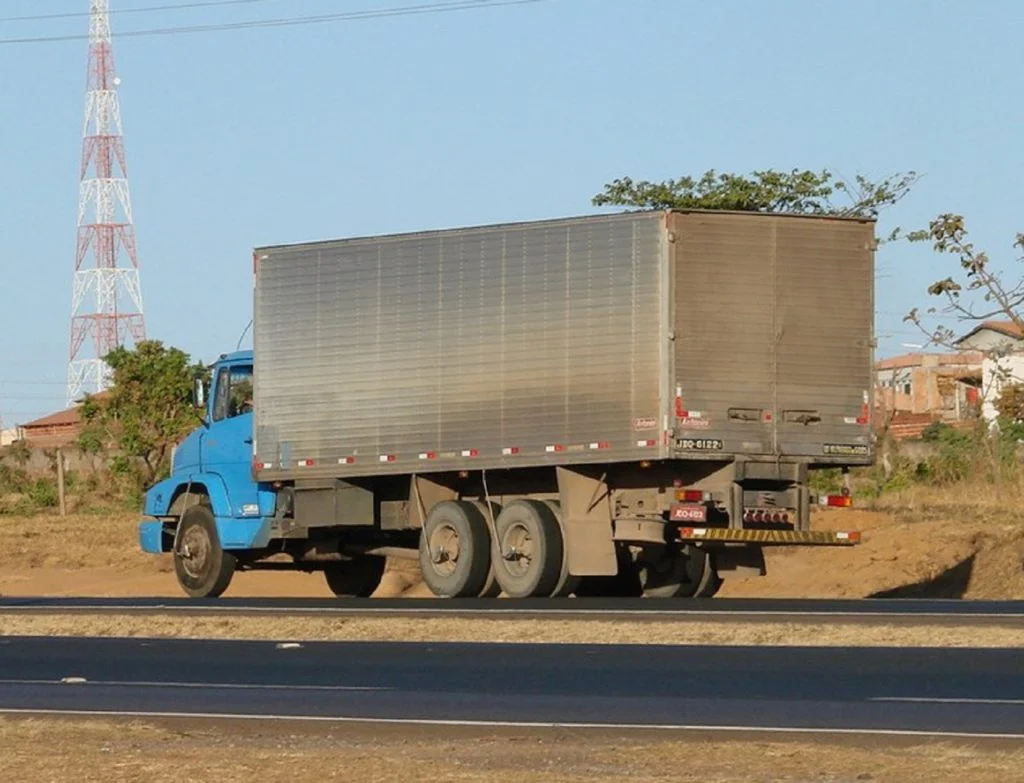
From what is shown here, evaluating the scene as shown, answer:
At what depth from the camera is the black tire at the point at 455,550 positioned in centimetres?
2584

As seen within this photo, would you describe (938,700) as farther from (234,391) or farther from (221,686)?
(234,391)

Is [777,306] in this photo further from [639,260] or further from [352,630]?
[352,630]

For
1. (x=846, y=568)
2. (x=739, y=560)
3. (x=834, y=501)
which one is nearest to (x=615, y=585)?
(x=739, y=560)

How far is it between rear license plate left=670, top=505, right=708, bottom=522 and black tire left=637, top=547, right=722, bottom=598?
2.71 metres

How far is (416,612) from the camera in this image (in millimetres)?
23094

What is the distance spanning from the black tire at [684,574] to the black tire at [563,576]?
53.8 inches

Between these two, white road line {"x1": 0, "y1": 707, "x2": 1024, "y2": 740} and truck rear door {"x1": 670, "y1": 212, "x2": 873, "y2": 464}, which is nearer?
white road line {"x1": 0, "y1": 707, "x2": 1024, "y2": 740}

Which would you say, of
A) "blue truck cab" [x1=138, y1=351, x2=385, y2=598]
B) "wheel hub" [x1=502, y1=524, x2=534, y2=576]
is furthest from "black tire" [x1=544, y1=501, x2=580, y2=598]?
"blue truck cab" [x1=138, y1=351, x2=385, y2=598]

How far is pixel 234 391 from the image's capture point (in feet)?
94.6

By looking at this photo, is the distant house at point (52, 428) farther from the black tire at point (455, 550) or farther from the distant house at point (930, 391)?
the black tire at point (455, 550)

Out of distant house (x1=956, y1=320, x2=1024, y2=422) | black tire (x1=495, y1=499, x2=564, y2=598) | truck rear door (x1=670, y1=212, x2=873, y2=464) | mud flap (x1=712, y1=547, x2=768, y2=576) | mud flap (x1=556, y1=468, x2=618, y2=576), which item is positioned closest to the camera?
truck rear door (x1=670, y1=212, x2=873, y2=464)

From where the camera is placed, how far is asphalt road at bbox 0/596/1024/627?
20641mm

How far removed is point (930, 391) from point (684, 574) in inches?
2451

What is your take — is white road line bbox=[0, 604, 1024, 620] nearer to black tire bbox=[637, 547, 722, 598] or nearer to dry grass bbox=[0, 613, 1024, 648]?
dry grass bbox=[0, 613, 1024, 648]
